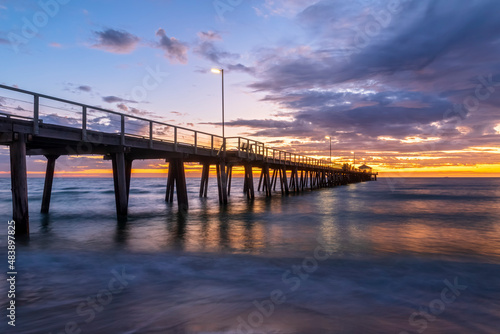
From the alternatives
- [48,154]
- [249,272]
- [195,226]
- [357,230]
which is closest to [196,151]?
[195,226]

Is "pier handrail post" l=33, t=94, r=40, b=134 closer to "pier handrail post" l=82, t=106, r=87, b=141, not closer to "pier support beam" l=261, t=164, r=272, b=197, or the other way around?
"pier handrail post" l=82, t=106, r=87, b=141

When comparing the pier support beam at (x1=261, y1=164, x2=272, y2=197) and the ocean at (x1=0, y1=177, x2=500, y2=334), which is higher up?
the pier support beam at (x1=261, y1=164, x2=272, y2=197)

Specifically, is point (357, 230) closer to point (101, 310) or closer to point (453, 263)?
point (453, 263)

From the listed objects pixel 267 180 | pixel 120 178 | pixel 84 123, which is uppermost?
pixel 84 123

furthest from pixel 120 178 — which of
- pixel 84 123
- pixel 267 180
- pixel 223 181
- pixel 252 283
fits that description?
pixel 267 180

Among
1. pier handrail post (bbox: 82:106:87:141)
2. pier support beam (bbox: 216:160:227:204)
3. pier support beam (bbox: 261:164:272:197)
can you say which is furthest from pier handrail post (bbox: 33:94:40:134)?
pier support beam (bbox: 261:164:272:197)

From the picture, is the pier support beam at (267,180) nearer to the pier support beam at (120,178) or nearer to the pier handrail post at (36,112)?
the pier support beam at (120,178)

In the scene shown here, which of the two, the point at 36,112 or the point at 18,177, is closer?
the point at 18,177

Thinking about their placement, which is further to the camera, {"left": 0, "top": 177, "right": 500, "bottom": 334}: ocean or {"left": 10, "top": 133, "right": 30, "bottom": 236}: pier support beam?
{"left": 10, "top": 133, "right": 30, "bottom": 236}: pier support beam

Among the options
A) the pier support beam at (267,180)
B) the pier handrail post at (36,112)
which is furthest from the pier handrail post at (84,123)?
the pier support beam at (267,180)

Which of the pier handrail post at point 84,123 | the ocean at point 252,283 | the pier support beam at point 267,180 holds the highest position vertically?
the pier handrail post at point 84,123

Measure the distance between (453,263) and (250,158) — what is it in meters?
18.7

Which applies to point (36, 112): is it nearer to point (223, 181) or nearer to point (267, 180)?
point (223, 181)

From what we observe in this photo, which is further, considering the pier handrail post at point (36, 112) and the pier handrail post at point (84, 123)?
the pier handrail post at point (84, 123)
